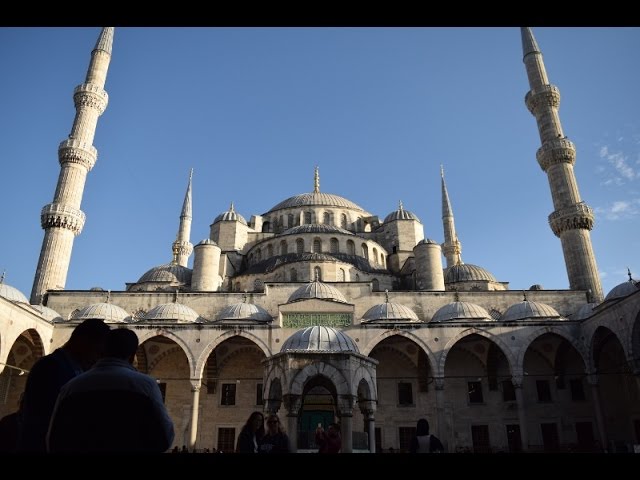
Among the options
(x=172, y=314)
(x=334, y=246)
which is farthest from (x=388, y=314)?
(x=172, y=314)

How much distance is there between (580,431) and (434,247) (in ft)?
30.8

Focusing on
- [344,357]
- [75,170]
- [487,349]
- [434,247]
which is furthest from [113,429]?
[75,170]

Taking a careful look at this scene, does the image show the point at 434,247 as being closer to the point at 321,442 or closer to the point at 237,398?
the point at 237,398

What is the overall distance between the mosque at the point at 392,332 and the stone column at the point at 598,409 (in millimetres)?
66

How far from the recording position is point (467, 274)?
25562 mm

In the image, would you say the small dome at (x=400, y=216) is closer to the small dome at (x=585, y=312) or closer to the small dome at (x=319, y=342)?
the small dome at (x=585, y=312)

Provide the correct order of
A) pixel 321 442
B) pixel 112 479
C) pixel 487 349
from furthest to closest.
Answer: pixel 487 349 < pixel 321 442 < pixel 112 479

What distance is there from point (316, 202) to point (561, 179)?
1414 centimetres

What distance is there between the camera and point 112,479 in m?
1.25

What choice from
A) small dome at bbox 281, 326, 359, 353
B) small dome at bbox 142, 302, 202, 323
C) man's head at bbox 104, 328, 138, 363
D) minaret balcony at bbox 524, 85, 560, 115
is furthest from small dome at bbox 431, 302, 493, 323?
man's head at bbox 104, 328, 138, 363

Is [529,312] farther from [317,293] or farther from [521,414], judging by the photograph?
[317,293]

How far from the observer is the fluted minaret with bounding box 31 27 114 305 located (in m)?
21.4

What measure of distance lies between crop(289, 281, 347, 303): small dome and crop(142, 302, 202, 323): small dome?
4054 millimetres

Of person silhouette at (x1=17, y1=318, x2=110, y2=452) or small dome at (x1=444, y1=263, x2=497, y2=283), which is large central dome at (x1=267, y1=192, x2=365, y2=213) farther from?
person silhouette at (x1=17, y1=318, x2=110, y2=452)
